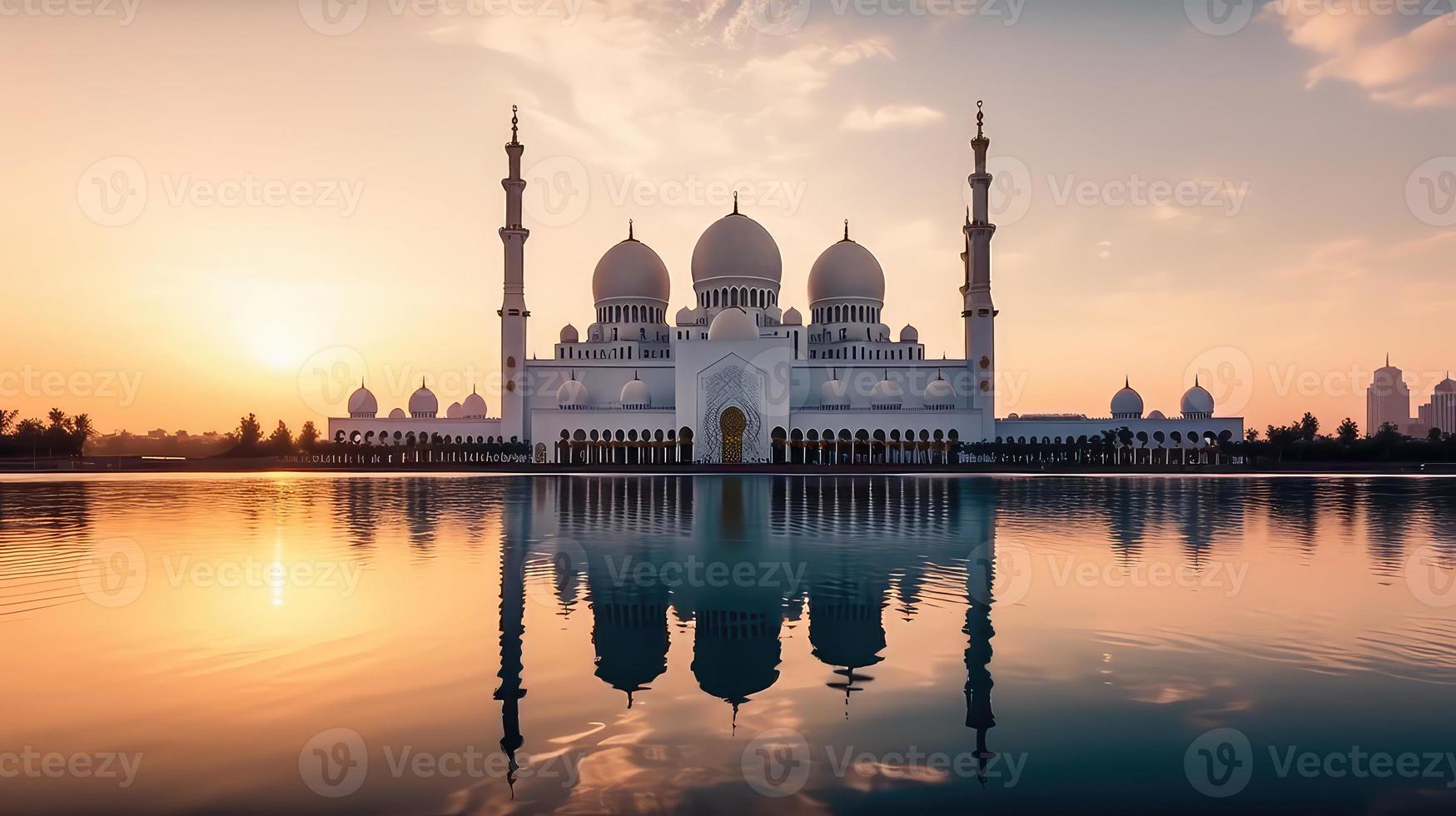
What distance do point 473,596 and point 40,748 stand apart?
4414 millimetres

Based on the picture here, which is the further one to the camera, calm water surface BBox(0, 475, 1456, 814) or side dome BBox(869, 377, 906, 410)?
side dome BBox(869, 377, 906, 410)

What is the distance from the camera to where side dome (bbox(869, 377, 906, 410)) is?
44.4 meters

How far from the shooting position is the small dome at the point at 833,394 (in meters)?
44.4

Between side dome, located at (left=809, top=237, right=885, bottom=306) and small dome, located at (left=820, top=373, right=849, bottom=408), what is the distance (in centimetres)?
564

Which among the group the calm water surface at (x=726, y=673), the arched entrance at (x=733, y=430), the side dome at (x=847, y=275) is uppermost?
the side dome at (x=847, y=275)

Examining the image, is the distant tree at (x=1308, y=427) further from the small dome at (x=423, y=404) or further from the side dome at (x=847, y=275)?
the small dome at (x=423, y=404)

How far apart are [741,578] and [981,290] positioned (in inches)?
1501

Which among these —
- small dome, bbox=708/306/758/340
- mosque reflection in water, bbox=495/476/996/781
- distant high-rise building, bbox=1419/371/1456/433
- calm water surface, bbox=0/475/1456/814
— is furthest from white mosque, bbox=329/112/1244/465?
distant high-rise building, bbox=1419/371/1456/433

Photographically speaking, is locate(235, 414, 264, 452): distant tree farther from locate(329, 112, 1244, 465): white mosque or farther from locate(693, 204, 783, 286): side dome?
locate(693, 204, 783, 286): side dome

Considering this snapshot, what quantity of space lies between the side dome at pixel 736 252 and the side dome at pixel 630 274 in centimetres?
279

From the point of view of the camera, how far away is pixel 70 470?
42125 millimetres

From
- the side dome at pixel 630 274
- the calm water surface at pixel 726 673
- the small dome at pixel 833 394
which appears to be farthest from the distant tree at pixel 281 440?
the calm water surface at pixel 726 673

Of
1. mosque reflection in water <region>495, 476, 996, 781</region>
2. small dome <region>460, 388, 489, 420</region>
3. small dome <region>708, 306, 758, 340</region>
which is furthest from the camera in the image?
small dome <region>460, 388, 489, 420</region>

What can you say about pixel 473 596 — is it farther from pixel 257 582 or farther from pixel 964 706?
pixel 964 706
